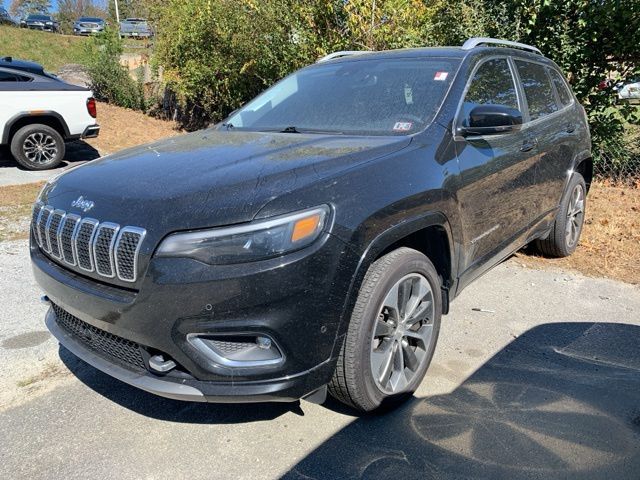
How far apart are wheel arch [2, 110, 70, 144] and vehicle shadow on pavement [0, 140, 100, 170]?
22.9 inches

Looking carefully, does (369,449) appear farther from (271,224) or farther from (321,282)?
(271,224)

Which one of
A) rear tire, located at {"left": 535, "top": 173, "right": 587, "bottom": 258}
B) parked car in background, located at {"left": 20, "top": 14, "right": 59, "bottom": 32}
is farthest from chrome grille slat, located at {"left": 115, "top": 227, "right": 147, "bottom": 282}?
parked car in background, located at {"left": 20, "top": 14, "right": 59, "bottom": 32}

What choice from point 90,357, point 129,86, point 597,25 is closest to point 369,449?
point 90,357

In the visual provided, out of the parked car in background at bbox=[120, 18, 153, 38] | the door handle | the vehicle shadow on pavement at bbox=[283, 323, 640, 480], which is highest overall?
the parked car in background at bbox=[120, 18, 153, 38]

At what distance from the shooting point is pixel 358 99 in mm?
3516

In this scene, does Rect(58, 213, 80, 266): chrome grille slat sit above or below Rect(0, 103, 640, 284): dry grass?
above

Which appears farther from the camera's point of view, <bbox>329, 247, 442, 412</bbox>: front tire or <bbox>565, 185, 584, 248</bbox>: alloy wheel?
<bbox>565, 185, 584, 248</bbox>: alloy wheel

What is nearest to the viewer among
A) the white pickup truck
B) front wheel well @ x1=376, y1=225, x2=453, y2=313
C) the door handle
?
front wheel well @ x1=376, y1=225, x2=453, y2=313

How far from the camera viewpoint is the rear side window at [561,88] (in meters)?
4.89

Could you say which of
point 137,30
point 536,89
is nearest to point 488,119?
point 536,89

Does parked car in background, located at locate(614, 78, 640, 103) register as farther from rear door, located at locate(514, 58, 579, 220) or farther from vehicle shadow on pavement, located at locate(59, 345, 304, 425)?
vehicle shadow on pavement, located at locate(59, 345, 304, 425)

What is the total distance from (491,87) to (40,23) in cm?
4063

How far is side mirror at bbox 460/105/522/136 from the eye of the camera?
314cm

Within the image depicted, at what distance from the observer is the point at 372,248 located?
240cm
